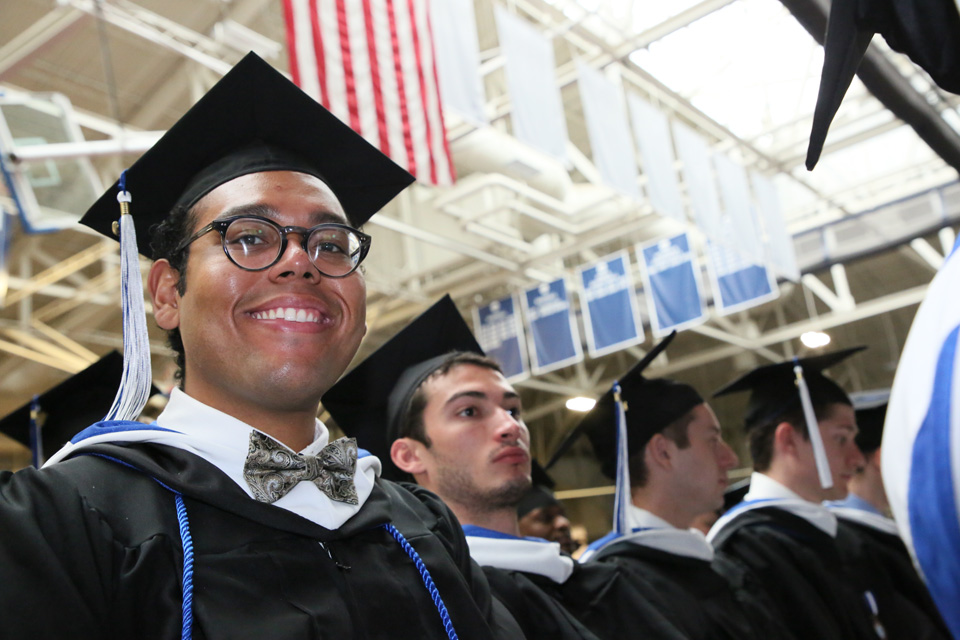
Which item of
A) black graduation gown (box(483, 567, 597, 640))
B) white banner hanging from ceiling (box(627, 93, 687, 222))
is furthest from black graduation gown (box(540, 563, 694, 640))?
white banner hanging from ceiling (box(627, 93, 687, 222))

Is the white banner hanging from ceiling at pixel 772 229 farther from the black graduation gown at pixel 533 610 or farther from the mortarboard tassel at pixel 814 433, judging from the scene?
the black graduation gown at pixel 533 610

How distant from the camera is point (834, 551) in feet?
12.5

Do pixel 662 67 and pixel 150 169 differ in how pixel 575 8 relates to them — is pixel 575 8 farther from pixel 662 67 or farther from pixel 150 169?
pixel 150 169

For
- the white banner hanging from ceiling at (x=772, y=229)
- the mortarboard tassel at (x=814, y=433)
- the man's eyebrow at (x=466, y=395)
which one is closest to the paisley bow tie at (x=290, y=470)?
the man's eyebrow at (x=466, y=395)

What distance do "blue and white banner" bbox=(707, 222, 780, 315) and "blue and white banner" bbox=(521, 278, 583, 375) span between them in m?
1.83

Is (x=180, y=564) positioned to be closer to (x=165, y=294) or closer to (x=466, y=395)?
(x=165, y=294)

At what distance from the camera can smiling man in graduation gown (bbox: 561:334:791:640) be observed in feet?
9.92

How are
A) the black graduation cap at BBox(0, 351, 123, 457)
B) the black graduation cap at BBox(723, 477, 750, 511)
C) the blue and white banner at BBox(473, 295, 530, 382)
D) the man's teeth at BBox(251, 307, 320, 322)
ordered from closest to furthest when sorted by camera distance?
the man's teeth at BBox(251, 307, 320, 322), the black graduation cap at BBox(0, 351, 123, 457), the black graduation cap at BBox(723, 477, 750, 511), the blue and white banner at BBox(473, 295, 530, 382)

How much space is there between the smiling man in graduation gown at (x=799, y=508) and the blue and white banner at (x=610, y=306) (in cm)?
553

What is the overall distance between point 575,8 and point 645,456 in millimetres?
5665

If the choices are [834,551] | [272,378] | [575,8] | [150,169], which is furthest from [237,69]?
[575,8]

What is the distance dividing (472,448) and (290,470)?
135 cm

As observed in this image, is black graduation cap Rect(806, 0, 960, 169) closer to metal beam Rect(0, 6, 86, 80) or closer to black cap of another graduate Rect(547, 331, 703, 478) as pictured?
black cap of another graduate Rect(547, 331, 703, 478)

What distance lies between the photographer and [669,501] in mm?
3426
